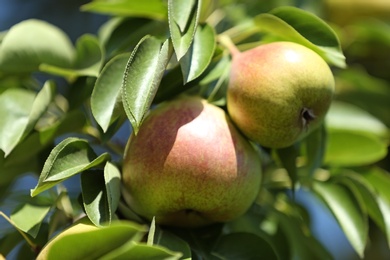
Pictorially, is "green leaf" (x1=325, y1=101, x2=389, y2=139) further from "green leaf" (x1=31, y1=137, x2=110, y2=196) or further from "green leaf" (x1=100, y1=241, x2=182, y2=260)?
"green leaf" (x1=100, y1=241, x2=182, y2=260)

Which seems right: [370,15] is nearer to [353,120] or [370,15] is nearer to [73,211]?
[353,120]

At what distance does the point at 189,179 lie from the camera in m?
1.00

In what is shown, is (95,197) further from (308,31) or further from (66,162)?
(308,31)

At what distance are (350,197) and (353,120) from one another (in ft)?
1.06

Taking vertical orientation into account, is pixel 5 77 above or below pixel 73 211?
above

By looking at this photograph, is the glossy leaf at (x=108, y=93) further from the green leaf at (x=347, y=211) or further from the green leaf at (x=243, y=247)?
the green leaf at (x=347, y=211)

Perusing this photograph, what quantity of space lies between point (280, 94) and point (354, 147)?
39 centimetres

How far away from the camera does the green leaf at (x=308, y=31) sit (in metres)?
1.12

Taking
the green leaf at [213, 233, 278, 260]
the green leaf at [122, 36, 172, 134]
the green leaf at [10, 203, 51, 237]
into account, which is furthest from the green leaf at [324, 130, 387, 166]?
the green leaf at [10, 203, 51, 237]

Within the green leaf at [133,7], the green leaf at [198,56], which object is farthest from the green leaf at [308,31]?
the green leaf at [133,7]

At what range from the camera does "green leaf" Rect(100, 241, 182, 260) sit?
2.74ft

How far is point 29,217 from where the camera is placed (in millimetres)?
1037

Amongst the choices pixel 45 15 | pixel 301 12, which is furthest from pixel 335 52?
pixel 45 15

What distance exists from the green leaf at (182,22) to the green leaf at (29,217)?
11.5 inches
